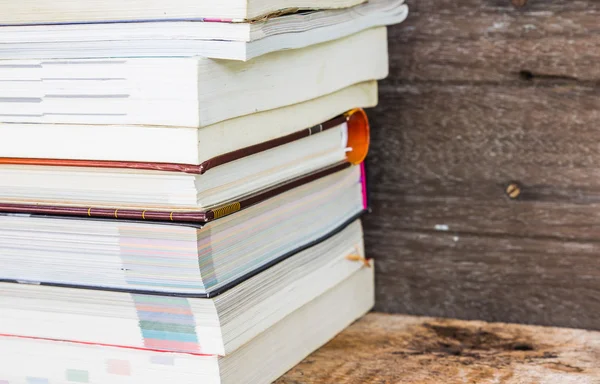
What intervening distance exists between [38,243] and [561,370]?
535 mm

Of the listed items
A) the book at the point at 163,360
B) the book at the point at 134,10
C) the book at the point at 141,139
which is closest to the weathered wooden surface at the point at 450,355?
the book at the point at 163,360

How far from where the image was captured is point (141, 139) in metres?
0.74

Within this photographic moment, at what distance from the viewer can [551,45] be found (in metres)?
1.03

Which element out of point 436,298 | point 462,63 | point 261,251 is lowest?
point 436,298

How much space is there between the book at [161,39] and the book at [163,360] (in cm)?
26

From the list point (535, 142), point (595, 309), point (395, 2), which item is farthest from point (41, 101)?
point (595, 309)

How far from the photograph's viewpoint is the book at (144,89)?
716mm

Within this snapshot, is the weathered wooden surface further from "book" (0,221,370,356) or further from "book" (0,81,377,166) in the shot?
"book" (0,81,377,166)

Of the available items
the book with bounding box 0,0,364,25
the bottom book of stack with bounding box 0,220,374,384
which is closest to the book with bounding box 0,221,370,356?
the bottom book of stack with bounding box 0,220,374,384

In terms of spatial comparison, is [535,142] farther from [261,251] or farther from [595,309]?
[261,251]

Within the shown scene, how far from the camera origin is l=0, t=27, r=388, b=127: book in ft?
2.35

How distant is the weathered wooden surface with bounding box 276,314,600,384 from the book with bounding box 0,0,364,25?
1.22ft

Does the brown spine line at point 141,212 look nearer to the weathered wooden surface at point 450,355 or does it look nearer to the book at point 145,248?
the book at point 145,248

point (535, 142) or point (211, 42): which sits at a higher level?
point (211, 42)
